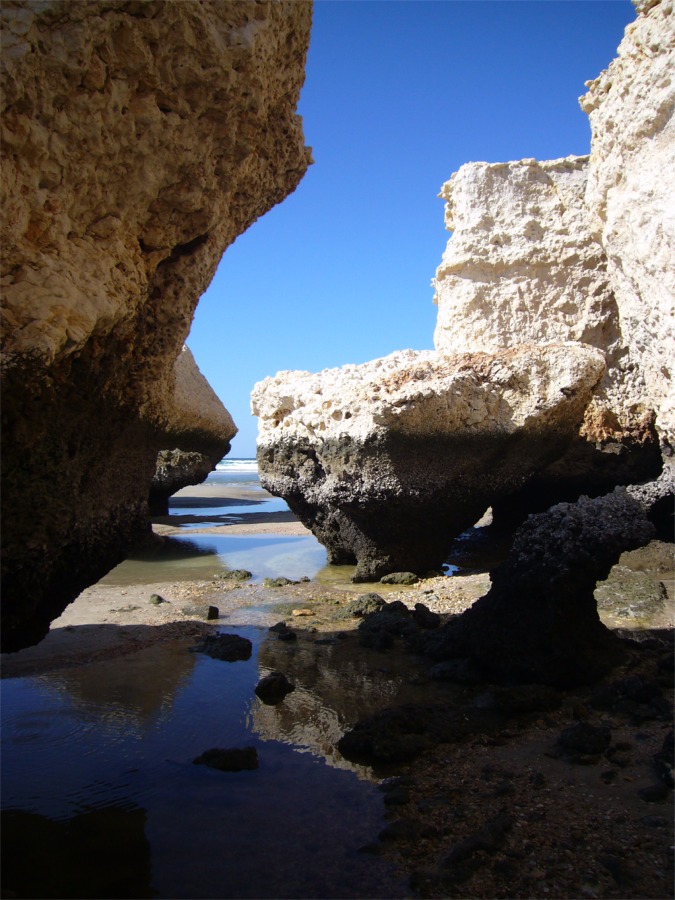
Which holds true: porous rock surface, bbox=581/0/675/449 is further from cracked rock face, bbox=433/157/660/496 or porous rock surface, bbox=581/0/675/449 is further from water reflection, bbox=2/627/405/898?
water reflection, bbox=2/627/405/898

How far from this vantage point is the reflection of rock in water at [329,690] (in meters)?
4.19

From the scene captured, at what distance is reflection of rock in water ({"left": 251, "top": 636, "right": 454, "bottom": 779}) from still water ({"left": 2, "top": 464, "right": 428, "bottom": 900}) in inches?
0.7

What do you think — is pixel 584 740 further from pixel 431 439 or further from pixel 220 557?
pixel 220 557

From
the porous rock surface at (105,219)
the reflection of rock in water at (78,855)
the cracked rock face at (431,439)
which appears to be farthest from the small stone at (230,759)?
the cracked rock face at (431,439)

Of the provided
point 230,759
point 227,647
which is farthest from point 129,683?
point 230,759

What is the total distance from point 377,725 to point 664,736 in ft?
5.52

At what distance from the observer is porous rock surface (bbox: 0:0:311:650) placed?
2879 mm

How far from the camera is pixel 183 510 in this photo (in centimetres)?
2220

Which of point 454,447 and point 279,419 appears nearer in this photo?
point 454,447

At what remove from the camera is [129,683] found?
5.06 m

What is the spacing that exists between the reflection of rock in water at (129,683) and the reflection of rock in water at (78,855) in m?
1.10

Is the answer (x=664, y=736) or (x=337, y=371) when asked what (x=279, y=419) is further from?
(x=664, y=736)

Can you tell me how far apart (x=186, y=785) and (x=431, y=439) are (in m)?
5.82

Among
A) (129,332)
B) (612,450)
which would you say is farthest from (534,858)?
(612,450)
